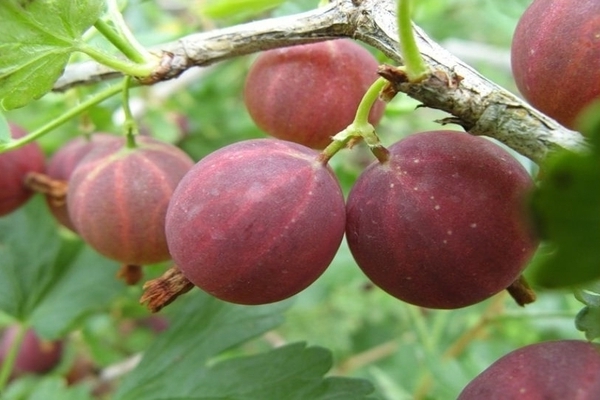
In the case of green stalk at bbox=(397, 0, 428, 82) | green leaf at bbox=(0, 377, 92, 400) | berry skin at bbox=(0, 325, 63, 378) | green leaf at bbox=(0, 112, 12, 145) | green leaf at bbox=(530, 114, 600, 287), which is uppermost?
green stalk at bbox=(397, 0, 428, 82)

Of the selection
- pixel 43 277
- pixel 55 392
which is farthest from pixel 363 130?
pixel 43 277

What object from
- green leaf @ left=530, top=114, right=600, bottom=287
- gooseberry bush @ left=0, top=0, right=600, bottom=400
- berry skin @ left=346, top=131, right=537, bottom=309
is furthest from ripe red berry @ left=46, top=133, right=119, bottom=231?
green leaf @ left=530, top=114, right=600, bottom=287

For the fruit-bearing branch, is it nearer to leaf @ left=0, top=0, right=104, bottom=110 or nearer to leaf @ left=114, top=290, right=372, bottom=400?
leaf @ left=0, top=0, right=104, bottom=110

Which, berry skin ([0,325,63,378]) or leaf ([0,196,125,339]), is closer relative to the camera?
leaf ([0,196,125,339])

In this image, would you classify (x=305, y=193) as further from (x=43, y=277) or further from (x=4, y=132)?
(x=43, y=277)

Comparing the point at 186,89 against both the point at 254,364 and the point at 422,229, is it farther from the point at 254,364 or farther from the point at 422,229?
the point at 422,229

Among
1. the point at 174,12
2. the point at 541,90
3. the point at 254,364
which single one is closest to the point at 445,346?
the point at 254,364
